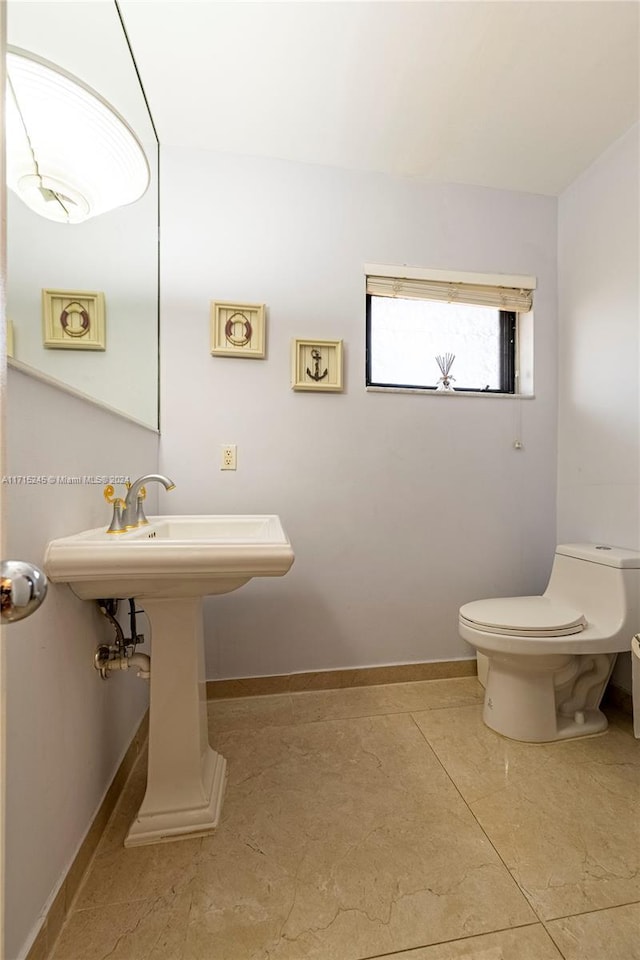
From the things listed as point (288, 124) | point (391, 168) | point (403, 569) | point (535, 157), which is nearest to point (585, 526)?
point (403, 569)

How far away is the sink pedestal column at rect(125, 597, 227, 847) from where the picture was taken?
1.08 meters

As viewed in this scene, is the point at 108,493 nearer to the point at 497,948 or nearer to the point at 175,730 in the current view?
the point at 175,730

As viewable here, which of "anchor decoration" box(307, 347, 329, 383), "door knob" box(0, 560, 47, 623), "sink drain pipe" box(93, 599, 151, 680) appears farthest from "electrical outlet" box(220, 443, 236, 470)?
"door knob" box(0, 560, 47, 623)

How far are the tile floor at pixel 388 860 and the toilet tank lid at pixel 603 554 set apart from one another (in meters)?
0.65

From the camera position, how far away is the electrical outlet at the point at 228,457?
1.75 meters

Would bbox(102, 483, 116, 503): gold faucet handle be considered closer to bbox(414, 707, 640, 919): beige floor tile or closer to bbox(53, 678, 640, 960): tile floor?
bbox(53, 678, 640, 960): tile floor

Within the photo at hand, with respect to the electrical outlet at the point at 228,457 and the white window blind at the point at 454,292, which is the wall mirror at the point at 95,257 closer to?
the electrical outlet at the point at 228,457

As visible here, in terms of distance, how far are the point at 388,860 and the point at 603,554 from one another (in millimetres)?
1302

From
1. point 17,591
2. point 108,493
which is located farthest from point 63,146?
point 17,591

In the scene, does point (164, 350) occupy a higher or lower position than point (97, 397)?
higher

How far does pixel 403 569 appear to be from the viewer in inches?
74.8

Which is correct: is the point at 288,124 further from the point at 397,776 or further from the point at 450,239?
the point at 397,776

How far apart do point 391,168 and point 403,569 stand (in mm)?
1828

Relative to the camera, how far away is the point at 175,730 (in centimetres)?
109
